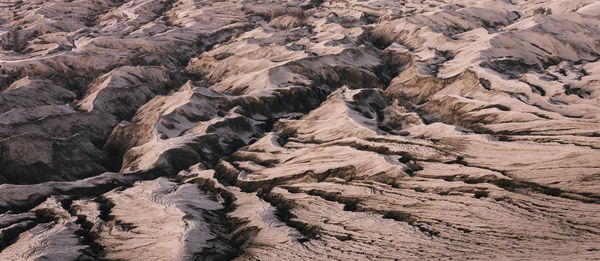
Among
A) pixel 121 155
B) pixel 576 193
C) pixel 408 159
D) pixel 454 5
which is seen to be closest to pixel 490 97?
pixel 408 159

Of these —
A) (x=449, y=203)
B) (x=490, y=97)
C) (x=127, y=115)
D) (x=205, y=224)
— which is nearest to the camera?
(x=449, y=203)

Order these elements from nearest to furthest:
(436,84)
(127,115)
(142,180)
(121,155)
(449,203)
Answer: (449,203)
(142,180)
(121,155)
(436,84)
(127,115)

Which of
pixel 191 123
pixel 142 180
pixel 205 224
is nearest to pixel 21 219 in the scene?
pixel 142 180

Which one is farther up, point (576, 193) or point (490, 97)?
point (576, 193)

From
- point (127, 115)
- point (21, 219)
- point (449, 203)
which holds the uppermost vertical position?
point (449, 203)

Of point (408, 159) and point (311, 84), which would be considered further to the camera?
point (311, 84)

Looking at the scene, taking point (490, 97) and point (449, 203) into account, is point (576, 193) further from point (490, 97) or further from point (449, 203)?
point (490, 97)

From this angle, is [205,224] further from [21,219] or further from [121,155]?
[121,155]
